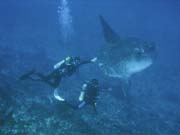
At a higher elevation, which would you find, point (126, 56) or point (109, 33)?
point (109, 33)

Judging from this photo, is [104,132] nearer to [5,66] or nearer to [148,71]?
[5,66]

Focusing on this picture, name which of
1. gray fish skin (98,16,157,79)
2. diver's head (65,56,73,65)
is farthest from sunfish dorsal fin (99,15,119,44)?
diver's head (65,56,73,65)

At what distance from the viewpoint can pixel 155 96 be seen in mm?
19734

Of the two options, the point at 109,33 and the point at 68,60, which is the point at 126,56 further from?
the point at 68,60

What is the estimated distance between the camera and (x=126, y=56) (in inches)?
541

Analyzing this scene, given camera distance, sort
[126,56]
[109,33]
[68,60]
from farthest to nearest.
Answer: [109,33]
[126,56]
[68,60]

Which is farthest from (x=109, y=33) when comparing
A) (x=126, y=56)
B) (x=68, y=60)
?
(x=68, y=60)

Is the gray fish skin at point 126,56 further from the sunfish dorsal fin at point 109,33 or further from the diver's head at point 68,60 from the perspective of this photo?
the diver's head at point 68,60

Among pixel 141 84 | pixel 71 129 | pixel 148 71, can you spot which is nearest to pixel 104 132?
pixel 71 129

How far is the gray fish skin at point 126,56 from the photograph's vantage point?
13.6m

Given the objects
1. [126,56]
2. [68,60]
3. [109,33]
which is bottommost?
[126,56]

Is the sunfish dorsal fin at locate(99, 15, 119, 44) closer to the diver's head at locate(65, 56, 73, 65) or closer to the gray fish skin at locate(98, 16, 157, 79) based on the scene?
the gray fish skin at locate(98, 16, 157, 79)

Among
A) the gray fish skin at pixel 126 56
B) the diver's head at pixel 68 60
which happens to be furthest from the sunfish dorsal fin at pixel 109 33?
the diver's head at pixel 68 60

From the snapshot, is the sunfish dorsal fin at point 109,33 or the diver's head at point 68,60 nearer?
the diver's head at point 68,60
